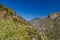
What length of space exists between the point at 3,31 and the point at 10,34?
A: 97 cm

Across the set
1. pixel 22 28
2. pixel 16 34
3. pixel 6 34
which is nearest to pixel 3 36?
pixel 6 34

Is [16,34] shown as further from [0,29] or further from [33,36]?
[33,36]

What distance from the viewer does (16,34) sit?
2105 centimetres

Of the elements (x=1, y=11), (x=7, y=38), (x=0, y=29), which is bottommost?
(x=7, y=38)

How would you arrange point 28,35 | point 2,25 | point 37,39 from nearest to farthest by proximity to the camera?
point 2,25 < point 28,35 < point 37,39

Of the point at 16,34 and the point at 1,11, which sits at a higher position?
the point at 1,11

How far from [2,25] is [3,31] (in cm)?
119

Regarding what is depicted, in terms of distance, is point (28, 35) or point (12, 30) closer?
point (12, 30)


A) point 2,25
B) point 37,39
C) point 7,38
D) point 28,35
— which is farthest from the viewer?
point 37,39

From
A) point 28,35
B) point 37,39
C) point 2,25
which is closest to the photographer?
point 2,25

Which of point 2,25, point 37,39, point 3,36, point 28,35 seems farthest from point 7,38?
point 37,39

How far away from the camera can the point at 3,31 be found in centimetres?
2073

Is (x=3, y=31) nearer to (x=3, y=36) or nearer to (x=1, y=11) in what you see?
(x=3, y=36)

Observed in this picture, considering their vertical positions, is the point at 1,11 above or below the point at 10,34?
above
